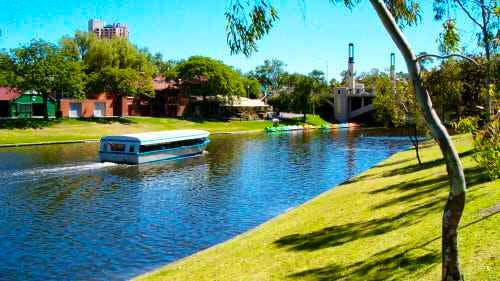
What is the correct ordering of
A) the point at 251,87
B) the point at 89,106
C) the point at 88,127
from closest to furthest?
1. the point at 88,127
2. the point at 89,106
3. the point at 251,87

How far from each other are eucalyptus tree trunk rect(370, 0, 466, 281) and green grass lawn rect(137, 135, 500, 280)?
4.44ft

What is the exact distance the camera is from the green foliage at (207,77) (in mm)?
134375

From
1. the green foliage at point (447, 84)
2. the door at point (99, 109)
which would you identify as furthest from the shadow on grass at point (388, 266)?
the door at point (99, 109)

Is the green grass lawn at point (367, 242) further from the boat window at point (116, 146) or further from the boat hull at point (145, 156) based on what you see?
the boat window at point (116, 146)

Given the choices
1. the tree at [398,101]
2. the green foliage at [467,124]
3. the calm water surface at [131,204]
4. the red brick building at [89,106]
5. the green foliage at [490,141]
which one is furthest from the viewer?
the red brick building at [89,106]

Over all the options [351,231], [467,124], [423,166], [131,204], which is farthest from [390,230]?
[131,204]

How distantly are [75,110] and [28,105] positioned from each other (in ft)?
31.3

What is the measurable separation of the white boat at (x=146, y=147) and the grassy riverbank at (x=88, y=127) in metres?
26.3

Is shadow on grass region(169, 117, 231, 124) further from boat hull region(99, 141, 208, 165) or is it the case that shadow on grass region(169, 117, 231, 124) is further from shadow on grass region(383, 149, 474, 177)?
shadow on grass region(383, 149, 474, 177)

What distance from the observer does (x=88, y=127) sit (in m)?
102

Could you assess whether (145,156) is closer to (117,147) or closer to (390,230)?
(117,147)

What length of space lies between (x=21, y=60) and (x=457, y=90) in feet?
277

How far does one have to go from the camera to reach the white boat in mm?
62094

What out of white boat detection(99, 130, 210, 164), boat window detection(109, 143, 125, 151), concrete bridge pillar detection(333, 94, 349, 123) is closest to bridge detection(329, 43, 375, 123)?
concrete bridge pillar detection(333, 94, 349, 123)
